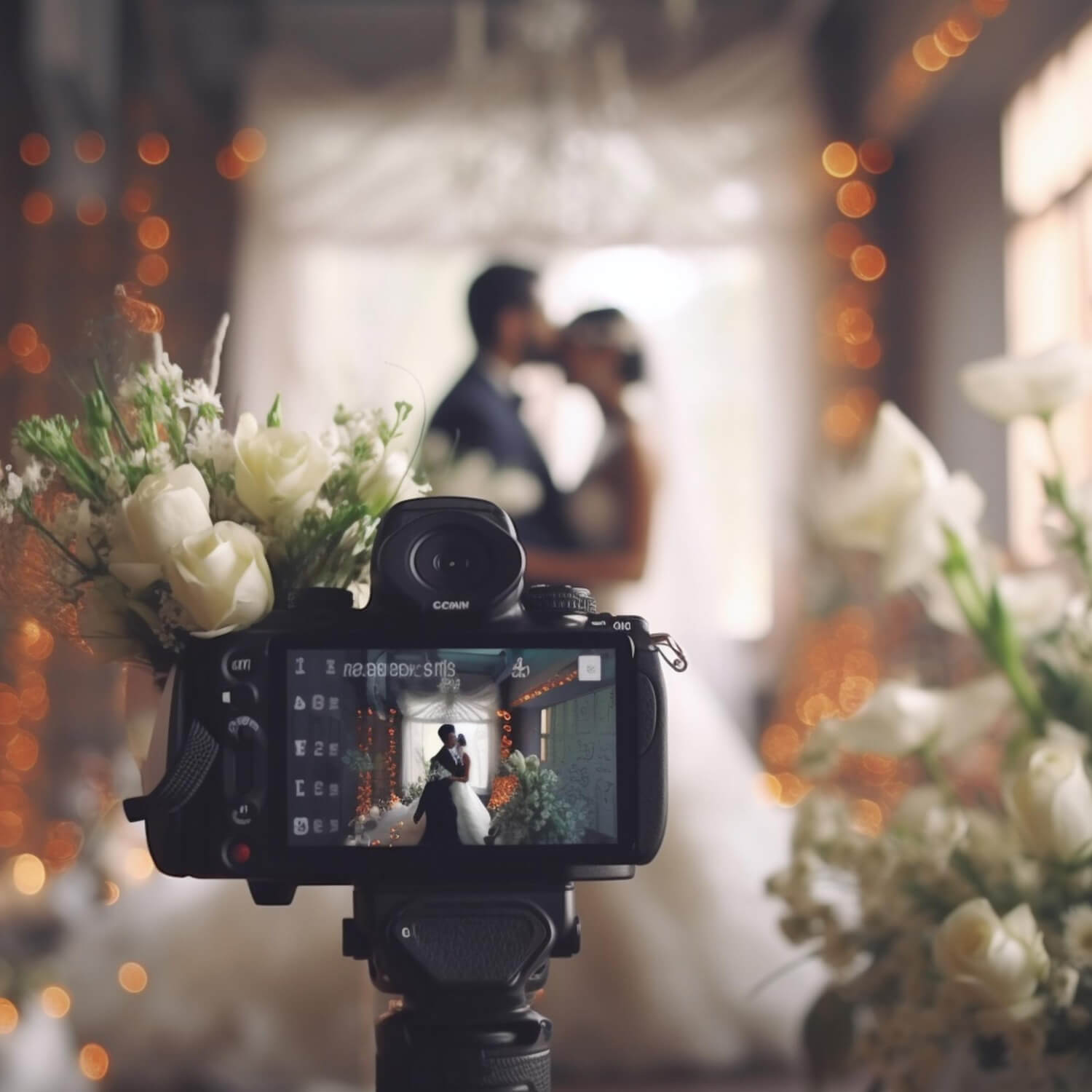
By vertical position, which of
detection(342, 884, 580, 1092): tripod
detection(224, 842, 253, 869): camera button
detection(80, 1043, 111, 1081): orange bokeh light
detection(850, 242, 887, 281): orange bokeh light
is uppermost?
detection(850, 242, 887, 281): orange bokeh light

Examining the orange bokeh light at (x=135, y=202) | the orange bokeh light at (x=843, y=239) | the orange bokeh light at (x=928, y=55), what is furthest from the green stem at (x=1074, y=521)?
the orange bokeh light at (x=135, y=202)

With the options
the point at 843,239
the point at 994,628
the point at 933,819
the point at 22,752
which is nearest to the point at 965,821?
the point at 933,819

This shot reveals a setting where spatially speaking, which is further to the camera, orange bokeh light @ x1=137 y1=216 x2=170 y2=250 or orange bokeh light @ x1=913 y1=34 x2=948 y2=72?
orange bokeh light @ x1=137 y1=216 x2=170 y2=250

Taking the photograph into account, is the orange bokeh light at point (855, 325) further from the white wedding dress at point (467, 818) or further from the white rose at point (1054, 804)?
the white wedding dress at point (467, 818)

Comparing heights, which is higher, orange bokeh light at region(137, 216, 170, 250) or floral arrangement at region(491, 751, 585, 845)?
orange bokeh light at region(137, 216, 170, 250)

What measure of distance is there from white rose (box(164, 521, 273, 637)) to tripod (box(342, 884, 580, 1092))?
0.53 feet

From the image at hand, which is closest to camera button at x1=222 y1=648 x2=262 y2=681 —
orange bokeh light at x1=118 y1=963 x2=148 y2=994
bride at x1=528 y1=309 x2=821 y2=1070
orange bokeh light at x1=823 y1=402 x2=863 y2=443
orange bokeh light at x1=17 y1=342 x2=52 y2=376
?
bride at x1=528 y1=309 x2=821 y2=1070

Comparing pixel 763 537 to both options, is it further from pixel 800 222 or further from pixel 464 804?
pixel 464 804

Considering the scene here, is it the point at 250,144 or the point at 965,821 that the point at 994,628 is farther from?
the point at 250,144

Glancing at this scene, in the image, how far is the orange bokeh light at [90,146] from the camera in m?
4.21

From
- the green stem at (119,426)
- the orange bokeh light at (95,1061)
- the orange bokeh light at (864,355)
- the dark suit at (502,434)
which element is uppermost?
the orange bokeh light at (864,355)

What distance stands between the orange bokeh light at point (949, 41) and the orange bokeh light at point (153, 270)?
235 cm

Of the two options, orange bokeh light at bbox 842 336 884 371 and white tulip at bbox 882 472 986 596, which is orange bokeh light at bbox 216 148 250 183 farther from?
A: white tulip at bbox 882 472 986 596

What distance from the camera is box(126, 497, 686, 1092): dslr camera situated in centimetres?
69
